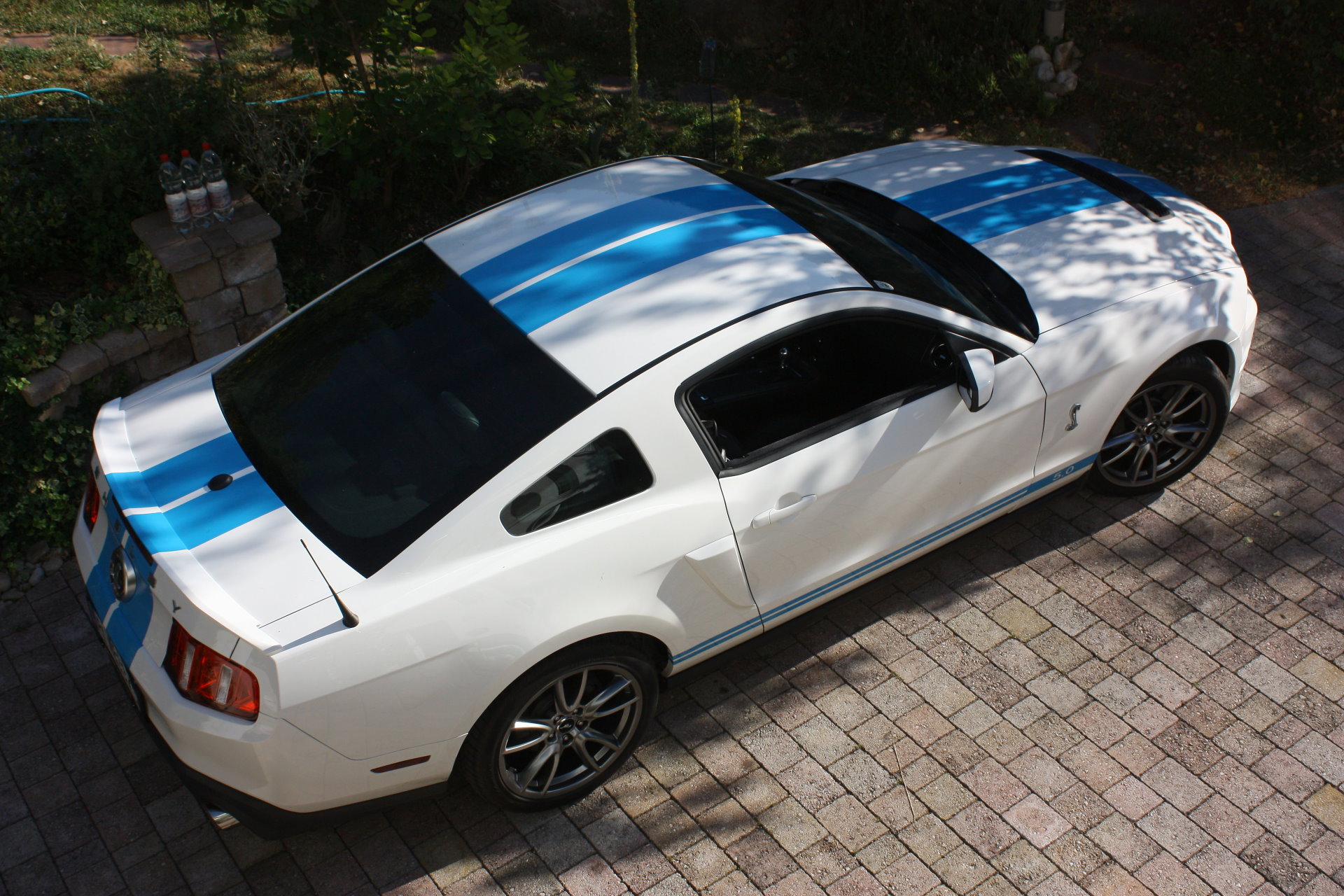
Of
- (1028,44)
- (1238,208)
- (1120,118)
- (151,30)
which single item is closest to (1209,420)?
(1238,208)

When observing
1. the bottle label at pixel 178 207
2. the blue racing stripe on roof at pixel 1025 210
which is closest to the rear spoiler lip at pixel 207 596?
the bottle label at pixel 178 207

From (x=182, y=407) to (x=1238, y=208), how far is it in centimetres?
675

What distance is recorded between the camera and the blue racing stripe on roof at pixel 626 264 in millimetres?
3572

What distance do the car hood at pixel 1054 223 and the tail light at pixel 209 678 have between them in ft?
10.4

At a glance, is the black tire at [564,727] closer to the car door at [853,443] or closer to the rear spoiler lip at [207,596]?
the car door at [853,443]

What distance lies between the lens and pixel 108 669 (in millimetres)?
4352

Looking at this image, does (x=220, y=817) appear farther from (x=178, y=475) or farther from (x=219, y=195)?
(x=219, y=195)

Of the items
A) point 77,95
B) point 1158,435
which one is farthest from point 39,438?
point 1158,435

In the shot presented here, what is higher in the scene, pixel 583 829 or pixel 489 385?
pixel 489 385

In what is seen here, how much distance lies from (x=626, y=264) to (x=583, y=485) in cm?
85

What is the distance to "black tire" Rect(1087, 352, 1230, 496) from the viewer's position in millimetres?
4637

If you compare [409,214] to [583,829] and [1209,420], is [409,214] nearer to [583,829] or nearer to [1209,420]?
[583,829]

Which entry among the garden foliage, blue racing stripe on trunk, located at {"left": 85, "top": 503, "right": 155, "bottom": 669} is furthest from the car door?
the garden foliage

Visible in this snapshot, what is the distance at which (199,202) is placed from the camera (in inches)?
203
